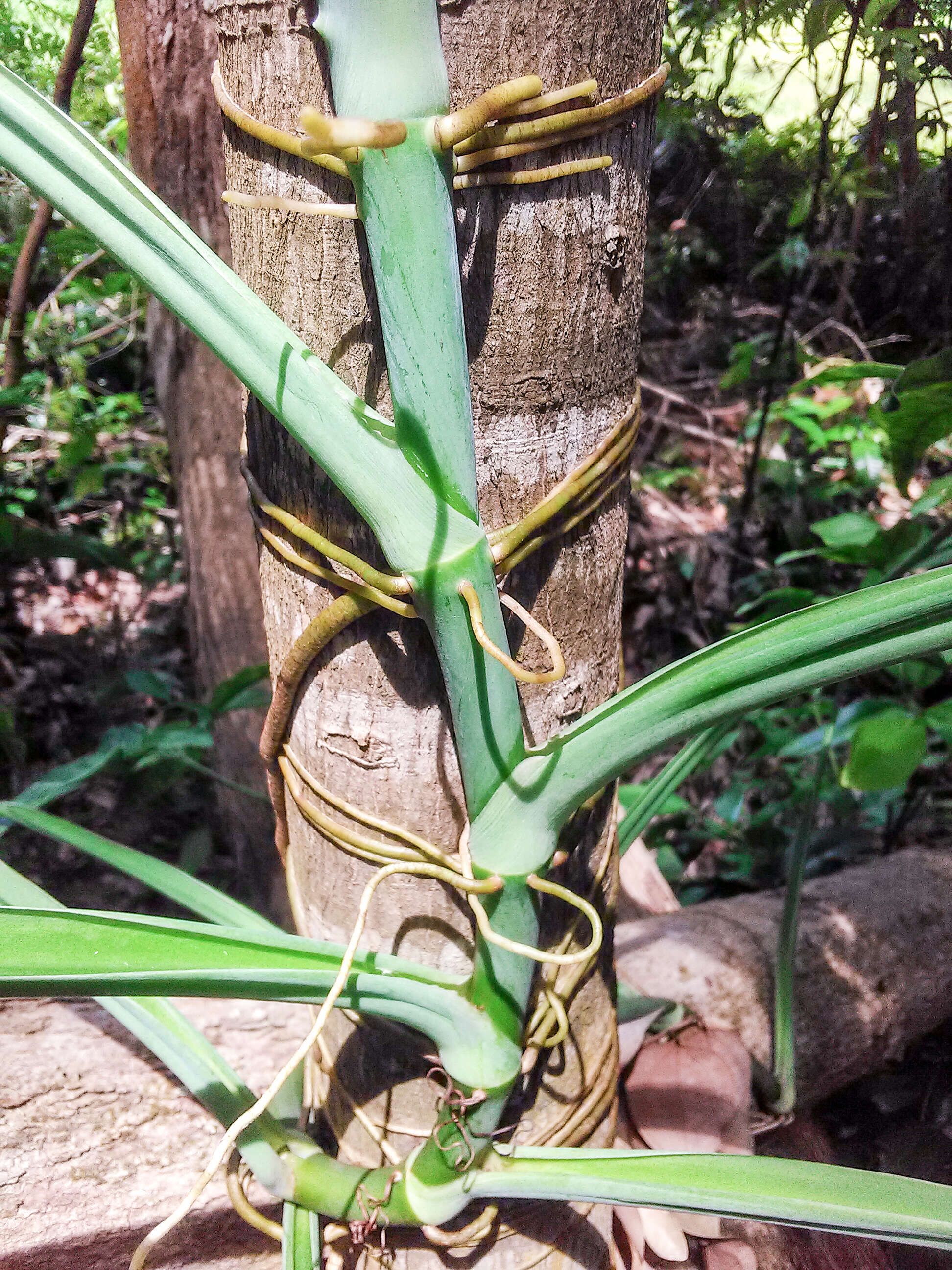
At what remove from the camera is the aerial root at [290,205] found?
421 mm

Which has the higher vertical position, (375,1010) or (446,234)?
(446,234)

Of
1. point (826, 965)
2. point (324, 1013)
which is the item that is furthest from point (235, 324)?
point (826, 965)

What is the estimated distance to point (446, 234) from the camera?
0.38 metres

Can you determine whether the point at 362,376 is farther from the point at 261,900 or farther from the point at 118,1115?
the point at 261,900

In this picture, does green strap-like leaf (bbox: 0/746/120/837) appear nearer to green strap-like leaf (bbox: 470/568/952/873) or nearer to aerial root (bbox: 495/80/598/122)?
green strap-like leaf (bbox: 470/568/952/873)

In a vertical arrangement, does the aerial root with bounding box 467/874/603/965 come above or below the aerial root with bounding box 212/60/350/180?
below

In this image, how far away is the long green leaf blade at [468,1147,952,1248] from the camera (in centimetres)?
40

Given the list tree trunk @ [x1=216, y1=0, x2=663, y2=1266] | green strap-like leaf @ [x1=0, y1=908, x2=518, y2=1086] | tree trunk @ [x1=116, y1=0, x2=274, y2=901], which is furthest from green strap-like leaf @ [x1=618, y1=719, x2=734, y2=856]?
tree trunk @ [x1=116, y1=0, x2=274, y2=901]

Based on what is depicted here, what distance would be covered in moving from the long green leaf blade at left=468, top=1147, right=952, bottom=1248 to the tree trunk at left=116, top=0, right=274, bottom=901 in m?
0.96

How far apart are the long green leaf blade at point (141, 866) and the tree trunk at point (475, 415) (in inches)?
3.4

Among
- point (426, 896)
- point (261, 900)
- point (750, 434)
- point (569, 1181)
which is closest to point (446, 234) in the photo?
point (426, 896)

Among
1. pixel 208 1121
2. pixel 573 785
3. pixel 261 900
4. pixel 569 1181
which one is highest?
pixel 573 785

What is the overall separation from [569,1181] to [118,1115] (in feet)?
1.29

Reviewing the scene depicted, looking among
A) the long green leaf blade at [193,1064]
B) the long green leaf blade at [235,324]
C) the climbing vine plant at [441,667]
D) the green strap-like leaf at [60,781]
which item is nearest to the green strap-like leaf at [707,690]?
the climbing vine plant at [441,667]
